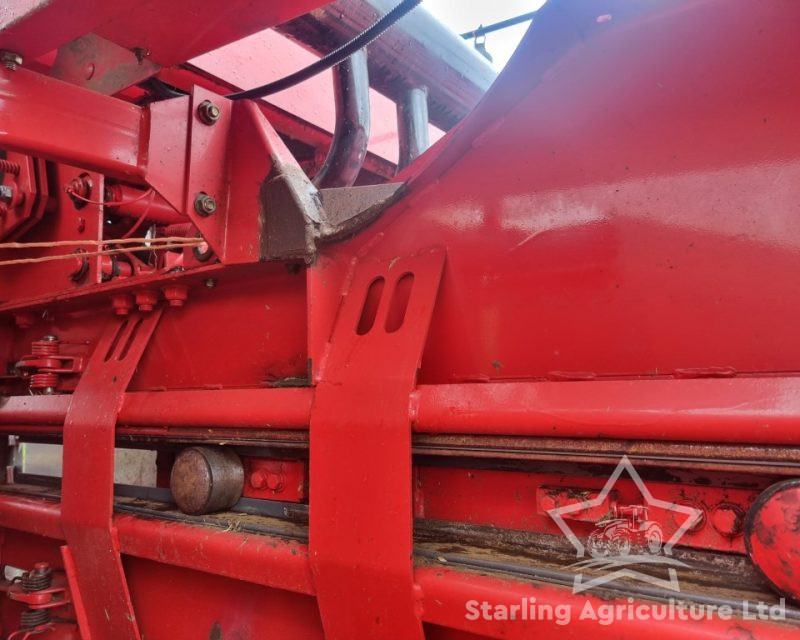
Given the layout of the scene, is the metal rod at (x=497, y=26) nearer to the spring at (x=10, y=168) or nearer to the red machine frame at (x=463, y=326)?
the red machine frame at (x=463, y=326)

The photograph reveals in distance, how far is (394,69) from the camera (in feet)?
7.79

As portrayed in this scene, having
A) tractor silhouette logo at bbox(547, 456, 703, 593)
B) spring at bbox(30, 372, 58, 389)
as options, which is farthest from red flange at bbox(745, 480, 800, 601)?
spring at bbox(30, 372, 58, 389)

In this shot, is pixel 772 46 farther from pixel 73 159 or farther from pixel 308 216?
pixel 73 159

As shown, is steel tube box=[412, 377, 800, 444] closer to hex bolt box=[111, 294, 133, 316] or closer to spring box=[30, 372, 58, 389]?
hex bolt box=[111, 294, 133, 316]

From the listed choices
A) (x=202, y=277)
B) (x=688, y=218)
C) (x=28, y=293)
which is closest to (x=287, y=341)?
(x=202, y=277)

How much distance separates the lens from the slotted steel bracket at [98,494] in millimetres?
1618

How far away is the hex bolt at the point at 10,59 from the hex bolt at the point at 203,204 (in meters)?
0.43

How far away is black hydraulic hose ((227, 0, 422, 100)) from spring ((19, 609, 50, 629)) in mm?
1640

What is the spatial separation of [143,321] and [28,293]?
712 mm

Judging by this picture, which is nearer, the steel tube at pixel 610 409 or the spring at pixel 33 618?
the steel tube at pixel 610 409

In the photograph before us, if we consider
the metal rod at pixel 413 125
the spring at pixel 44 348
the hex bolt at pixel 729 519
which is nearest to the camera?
the hex bolt at pixel 729 519

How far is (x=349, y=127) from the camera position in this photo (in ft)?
6.48

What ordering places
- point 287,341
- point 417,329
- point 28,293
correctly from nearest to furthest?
point 417,329
point 287,341
point 28,293

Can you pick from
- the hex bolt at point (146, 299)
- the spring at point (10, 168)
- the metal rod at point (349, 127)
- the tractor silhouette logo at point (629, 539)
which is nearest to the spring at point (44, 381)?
the hex bolt at point (146, 299)
